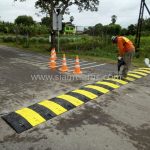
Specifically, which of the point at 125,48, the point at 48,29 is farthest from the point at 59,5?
the point at 48,29

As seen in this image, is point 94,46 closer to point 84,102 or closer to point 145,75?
point 145,75

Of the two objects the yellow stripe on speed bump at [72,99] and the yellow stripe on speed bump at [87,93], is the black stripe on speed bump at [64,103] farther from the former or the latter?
the yellow stripe on speed bump at [87,93]

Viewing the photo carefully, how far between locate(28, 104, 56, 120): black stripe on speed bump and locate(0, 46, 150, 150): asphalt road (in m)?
0.18

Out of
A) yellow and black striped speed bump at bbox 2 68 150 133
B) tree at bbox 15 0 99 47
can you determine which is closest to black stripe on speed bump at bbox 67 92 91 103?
yellow and black striped speed bump at bbox 2 68 150 133

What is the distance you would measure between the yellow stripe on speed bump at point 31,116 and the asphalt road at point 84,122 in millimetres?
160

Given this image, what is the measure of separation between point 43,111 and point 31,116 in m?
0.34

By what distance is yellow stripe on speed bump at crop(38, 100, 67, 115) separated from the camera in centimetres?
473

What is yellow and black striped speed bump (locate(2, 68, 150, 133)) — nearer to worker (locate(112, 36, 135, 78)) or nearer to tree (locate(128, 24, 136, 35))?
worker (locate(112, 36, 135, 78))

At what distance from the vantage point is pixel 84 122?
424cm

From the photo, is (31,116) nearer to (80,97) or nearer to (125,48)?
(80,97)

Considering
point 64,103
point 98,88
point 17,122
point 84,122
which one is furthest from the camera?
point 98,88

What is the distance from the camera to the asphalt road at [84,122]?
3469 mm

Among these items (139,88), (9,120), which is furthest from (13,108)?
(139,88)

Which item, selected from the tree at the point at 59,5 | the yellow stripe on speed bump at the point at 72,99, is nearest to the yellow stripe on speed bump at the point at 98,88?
the yellow stripe on speed bump at the point at 72,99
